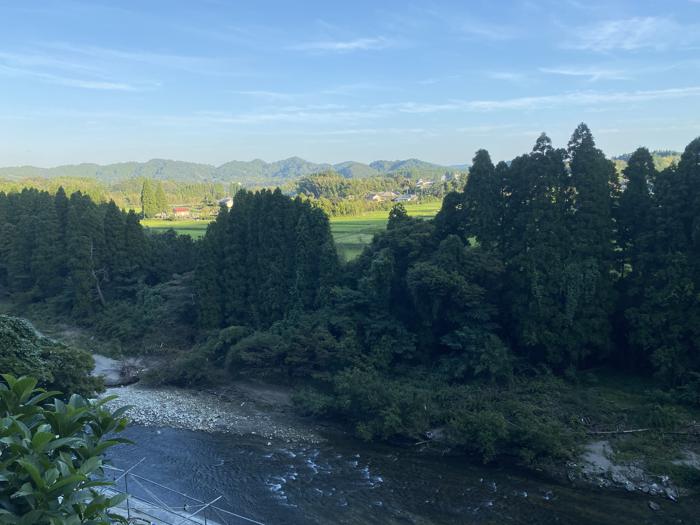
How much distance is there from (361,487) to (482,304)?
957cm

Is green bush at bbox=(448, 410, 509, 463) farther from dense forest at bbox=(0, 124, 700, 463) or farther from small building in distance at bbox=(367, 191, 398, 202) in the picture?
small building in distance at bbox=(367, 191, 398, 202)

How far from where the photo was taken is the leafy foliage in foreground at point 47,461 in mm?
5512

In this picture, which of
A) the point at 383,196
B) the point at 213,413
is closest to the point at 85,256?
the point at 213,413

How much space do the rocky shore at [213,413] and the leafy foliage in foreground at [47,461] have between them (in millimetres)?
14122

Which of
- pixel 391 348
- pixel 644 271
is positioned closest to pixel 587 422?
pixel 644 271

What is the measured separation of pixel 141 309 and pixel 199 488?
17615mm

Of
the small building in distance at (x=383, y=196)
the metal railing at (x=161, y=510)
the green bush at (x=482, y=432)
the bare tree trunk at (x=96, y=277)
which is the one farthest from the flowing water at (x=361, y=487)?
the small building in distance at (x=383, y=196)

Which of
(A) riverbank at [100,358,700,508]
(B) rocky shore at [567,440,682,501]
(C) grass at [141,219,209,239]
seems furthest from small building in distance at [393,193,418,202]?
(B) rocky shore at [567,440,682,501]

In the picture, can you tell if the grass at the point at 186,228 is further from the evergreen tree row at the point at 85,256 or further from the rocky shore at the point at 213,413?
the rocky shore at the point at 213,413

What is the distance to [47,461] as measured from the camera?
5.77 metres

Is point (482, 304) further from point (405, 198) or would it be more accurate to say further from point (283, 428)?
point (405, 198)

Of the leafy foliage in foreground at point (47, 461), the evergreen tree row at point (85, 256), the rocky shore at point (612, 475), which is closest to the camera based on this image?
the leafy foliage in foreground at point (47, 461)

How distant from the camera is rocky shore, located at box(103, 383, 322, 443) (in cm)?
2072

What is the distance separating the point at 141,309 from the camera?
31594mm
